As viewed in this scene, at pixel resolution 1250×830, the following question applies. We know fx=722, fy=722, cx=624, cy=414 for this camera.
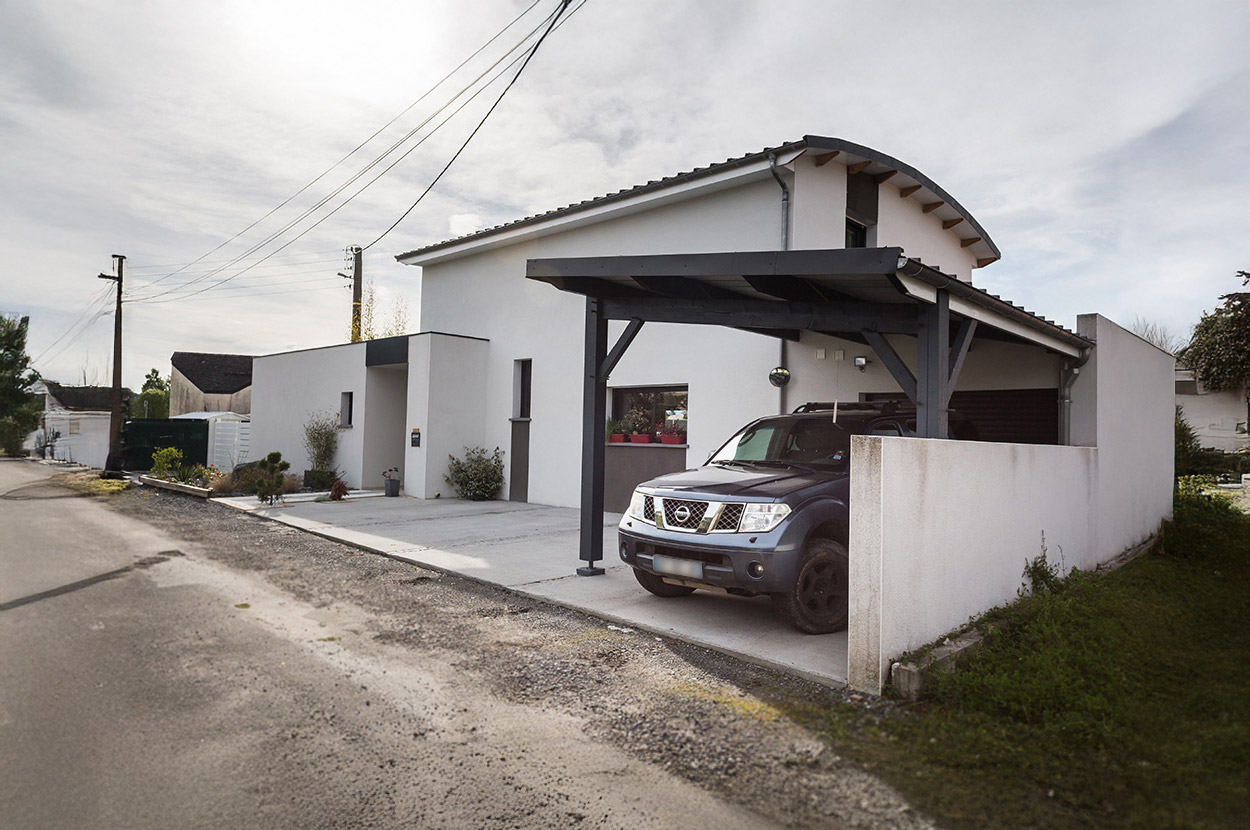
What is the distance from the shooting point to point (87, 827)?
282 cm

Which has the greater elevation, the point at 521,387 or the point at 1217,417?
the point at 1217,417

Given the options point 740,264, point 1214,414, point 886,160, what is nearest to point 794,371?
point 886,160

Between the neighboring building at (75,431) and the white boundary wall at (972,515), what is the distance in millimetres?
25074

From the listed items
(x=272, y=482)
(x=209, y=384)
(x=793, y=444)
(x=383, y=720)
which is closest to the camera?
(x=383, y=720)

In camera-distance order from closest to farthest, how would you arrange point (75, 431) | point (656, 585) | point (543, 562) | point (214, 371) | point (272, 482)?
1. point (656, 585)
2. point (543, 562)
3. point (272, 482)
4. point (75, 431)
5. point (214, 371)

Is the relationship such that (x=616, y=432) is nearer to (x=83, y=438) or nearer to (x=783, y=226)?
(x=783, y=226)

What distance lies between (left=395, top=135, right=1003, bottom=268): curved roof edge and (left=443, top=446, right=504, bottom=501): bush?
4970 millimetres

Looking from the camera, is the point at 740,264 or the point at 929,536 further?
the point at 740,264

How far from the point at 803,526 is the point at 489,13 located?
10.1 m

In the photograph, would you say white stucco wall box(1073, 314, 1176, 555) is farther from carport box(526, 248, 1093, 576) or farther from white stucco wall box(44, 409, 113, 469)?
white stucco wall box(44, 409, 113, 469)

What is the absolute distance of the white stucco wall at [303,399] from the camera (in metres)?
17.8

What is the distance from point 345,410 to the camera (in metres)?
18.4

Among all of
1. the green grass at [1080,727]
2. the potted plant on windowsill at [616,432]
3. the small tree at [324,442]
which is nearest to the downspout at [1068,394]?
the green grass at [1080,727]

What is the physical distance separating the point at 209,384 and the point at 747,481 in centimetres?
3882
